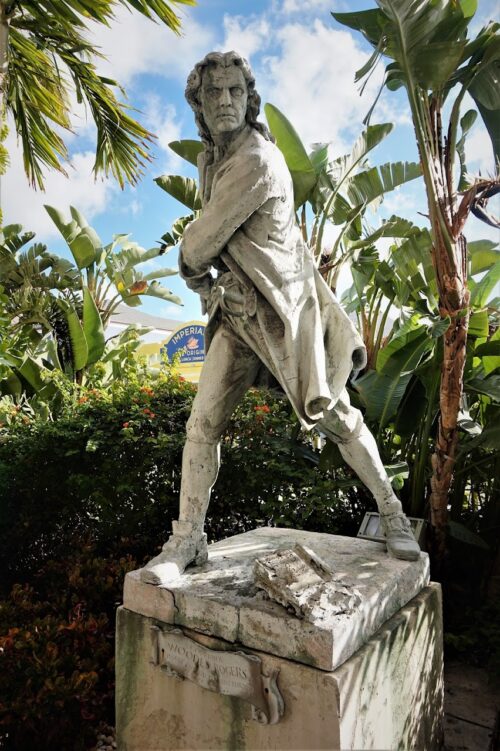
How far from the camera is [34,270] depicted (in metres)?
9.00

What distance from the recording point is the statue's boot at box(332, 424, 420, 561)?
6.98ft

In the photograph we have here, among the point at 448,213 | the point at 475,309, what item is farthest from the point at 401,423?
the point at 448,213

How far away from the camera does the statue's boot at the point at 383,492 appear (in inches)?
83.8

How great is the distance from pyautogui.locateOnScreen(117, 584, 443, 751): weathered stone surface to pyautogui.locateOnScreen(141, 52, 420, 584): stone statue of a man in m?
0.30

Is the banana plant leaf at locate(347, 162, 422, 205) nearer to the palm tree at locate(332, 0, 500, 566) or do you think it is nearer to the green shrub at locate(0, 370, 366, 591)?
the palm tree at locate(332, 0, 500, 566)

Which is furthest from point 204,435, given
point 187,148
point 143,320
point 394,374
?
point 143,320

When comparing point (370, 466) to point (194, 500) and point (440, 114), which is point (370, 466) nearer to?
point (194, 500)

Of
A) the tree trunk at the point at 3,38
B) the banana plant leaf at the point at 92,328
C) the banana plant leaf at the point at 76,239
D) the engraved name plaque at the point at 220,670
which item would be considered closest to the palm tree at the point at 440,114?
the engraved name plaque at the point at 220,670

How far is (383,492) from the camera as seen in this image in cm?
217

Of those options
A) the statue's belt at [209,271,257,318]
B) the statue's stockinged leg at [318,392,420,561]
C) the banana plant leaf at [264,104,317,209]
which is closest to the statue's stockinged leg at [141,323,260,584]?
the statue's belt at [209,271,257,318]

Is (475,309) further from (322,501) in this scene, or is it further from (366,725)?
(366,725)

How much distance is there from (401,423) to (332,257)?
2.16 metres

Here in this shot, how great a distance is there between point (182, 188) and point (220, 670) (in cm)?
473

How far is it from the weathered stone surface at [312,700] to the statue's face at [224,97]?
6.12ft
